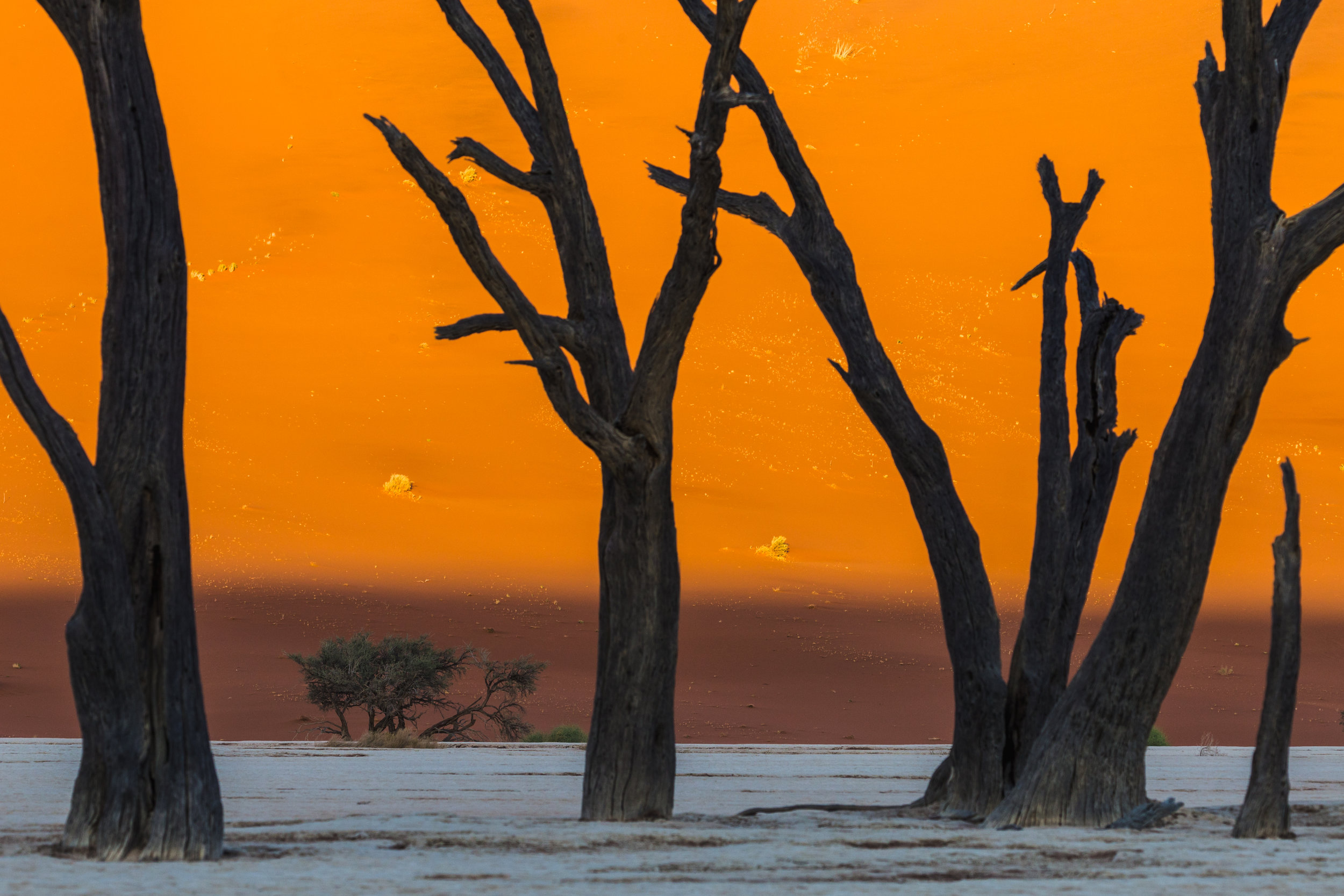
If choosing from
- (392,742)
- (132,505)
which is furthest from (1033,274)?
(392,742)

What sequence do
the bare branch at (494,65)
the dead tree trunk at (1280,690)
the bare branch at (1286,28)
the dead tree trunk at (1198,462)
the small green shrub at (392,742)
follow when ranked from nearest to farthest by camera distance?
1. the dead tree trunk at (1280,690)
2. the dead tree trunk at (1198,462)
3. the bare branch at (1286,28)
4. the bare branch at (494,65)
5. the small green shrub at (392,742)

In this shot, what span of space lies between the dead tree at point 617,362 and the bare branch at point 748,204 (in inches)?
37.6

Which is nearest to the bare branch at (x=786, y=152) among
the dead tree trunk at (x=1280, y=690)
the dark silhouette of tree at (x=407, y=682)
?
the dead tree trunk at (x=1280, y=690)

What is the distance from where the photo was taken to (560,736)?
87.5ft

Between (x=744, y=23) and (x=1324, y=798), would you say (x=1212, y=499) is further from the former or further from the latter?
(x=1324, y=798)

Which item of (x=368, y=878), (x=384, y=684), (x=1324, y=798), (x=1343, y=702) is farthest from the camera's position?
(x=1343, y=702)

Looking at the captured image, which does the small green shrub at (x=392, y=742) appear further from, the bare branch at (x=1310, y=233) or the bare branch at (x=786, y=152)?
the bare branch at (x=1310, y=233)

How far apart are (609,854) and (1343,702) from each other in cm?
3743

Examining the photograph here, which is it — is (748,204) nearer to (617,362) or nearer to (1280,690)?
(617,362)

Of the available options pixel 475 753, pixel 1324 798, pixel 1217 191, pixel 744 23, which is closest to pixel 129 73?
pixel 744 23

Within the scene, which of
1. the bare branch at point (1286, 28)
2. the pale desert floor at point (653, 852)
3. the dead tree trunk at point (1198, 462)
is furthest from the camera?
the bare branch at point (1286, 28)

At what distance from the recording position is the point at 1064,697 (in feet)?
28.7

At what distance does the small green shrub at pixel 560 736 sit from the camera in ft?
86.6

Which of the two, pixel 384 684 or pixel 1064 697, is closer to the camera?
pixel 1064 697
